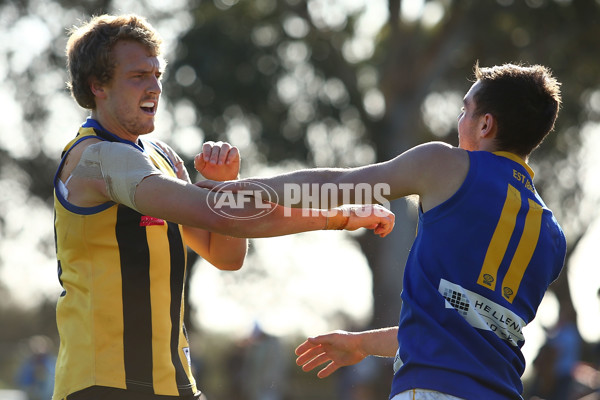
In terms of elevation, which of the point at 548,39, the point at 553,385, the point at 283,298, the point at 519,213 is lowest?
the point at 283,298

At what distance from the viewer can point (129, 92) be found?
154 inches

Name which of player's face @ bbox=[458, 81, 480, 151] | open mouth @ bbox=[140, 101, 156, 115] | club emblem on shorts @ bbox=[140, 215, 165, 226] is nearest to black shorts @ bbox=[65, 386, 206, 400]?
club emblem on shorts @ bbox=[140, 215, 165, 226]

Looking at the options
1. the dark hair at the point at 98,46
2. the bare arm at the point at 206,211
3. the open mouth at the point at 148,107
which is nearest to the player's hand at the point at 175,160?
the open mouth at the point at 148,107

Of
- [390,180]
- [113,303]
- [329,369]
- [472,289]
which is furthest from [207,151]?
[472,289]

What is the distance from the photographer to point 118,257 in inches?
143

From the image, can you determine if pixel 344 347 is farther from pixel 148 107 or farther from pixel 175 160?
pixel 148 107

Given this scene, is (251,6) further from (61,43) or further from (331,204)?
(331,204)

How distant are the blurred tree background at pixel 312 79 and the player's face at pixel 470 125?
14.1 metres

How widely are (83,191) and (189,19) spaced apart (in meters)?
17.4

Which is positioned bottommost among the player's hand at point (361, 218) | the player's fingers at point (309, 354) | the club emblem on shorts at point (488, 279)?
the player's fingers at point (309, 354)

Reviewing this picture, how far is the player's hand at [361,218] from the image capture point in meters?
3.86

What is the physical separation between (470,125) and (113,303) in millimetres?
1718

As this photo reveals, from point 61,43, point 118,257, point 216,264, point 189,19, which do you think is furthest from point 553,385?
point 61,43

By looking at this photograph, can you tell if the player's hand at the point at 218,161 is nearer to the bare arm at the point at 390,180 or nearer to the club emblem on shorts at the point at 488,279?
the bare arm at the point at 390,180
